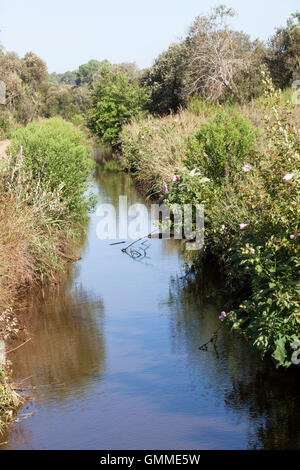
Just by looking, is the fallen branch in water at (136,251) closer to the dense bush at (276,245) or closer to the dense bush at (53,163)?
the dense bush at (53,163)

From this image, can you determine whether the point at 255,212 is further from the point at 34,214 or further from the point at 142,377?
the point at 34,214

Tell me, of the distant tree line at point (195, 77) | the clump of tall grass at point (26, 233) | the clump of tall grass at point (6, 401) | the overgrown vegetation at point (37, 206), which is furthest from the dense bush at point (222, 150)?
the distant tree line at point (195, 77)

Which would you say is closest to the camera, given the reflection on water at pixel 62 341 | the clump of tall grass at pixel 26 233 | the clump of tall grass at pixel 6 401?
the clump of tall grass at pixel 6 401

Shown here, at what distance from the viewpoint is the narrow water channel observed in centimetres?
563

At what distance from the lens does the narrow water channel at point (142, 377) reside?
563 centimetres

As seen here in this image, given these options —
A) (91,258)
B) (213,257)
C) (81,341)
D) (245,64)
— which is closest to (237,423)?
(81,341)

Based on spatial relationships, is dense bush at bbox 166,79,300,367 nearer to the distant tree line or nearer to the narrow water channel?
the narrow water channel

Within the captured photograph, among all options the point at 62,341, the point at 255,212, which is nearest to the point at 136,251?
the point at 62,341

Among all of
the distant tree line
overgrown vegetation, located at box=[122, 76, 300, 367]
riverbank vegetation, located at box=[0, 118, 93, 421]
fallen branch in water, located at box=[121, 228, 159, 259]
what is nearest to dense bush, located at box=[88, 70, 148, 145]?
the distant tree line

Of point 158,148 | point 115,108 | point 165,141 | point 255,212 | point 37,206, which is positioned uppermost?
point 115,108

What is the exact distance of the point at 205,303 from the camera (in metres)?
9.18

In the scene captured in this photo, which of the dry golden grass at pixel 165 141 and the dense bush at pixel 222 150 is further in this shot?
the dry golden grass at pixel 165 141

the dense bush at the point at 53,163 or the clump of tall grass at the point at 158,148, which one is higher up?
the clump of tall grass at the point at 158,148

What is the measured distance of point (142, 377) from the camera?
6812 millimetres
